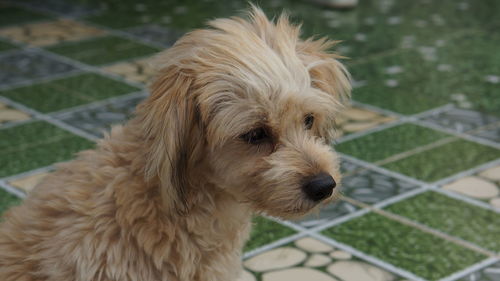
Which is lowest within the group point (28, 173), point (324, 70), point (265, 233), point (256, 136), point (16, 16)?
point (16, 16)

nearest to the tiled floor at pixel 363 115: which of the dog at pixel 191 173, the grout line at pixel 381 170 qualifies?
the grout line at pixel 381 170

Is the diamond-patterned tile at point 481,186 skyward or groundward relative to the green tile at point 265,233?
skyward

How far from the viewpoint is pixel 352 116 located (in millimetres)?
5766

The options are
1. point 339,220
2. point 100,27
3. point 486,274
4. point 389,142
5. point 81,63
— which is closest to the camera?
→ point 486,274

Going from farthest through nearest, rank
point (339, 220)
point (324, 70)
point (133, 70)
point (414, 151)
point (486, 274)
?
1. point (133, 70)
2. point (414, 151)
3. point (339, 220)
4. point (486, 274)
5. point (324, 70)

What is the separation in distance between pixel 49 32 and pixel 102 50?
3.11ft

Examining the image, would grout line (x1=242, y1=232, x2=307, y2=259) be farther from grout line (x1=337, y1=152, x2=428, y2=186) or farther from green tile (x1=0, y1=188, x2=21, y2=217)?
green tile (x1=0, y1=188, x2=21, y2=217)

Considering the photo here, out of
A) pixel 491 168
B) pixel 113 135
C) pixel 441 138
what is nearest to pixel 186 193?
pixel 113 135

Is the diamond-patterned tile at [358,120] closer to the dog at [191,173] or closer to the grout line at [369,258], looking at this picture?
the grout line at [369,258]

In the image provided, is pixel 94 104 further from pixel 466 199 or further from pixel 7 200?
pixel 466 199

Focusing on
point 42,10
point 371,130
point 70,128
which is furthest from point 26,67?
point 371,130

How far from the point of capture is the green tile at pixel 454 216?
406 centimetres

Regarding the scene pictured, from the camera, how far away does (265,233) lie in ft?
13.6

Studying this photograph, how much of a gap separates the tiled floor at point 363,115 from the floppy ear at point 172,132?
1.16 m
